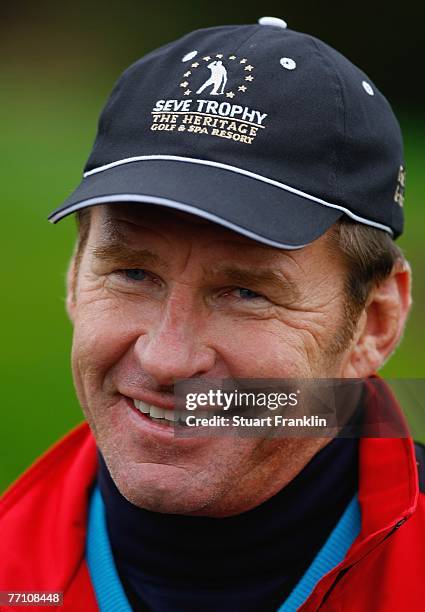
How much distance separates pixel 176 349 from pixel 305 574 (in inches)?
22.6

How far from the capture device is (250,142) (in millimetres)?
1529

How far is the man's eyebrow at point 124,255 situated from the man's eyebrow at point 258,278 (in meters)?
0.11

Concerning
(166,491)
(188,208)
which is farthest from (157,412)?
(188,208)

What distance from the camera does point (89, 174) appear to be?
1664 millimetres

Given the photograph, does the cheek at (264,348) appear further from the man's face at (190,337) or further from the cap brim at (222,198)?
the cap brim at (222,198)

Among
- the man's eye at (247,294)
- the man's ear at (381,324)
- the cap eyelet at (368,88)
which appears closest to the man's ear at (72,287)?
the man's eye at (247,294)

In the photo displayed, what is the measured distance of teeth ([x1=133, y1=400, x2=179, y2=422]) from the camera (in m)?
1.57

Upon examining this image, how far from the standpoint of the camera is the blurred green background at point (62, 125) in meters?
4.74

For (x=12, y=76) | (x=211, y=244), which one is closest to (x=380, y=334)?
(x=211, y=244)

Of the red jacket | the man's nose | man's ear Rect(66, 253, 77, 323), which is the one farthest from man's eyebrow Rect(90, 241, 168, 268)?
the red jacket

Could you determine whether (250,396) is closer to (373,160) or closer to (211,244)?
(211,244)

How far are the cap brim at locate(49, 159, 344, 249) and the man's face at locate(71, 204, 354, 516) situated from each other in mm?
64

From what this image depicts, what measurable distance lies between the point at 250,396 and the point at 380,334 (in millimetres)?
431

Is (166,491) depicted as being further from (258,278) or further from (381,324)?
(381,324)
